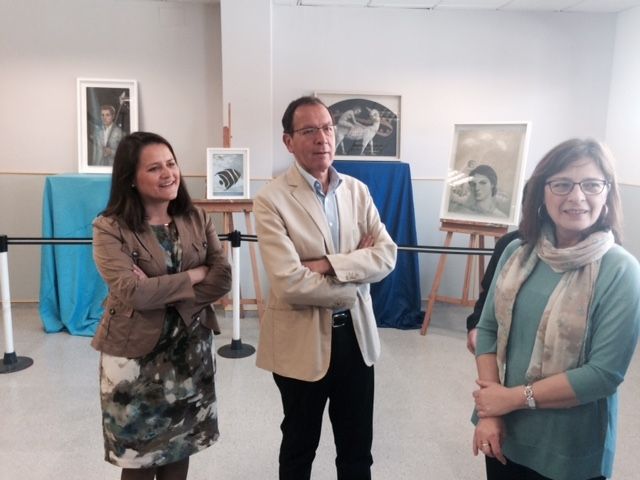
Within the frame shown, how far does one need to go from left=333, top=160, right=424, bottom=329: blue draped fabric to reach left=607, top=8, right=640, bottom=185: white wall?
6.11 ft

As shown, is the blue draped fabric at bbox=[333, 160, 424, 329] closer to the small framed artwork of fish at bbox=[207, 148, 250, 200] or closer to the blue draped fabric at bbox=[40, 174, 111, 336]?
the small framed artwork of fish at bbox=[207, 148, 250, 200]

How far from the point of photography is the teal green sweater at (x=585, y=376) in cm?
110

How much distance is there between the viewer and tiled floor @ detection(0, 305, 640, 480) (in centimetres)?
221

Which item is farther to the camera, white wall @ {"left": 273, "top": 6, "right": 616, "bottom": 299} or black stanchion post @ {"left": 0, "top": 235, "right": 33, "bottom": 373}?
white wall @ {"left": 273, "top": 6, "right": 616, "bottom": 299}

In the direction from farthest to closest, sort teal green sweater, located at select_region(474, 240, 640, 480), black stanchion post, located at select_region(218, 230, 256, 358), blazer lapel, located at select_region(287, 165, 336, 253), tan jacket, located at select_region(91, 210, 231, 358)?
1. black stanchion post, located at select_region(218, 230, 256, 358)
2. blazer lapel, located at select_region(287, 165, 336, 253)
3. tan jacket, located at select_region(91, 210, 231, 358)
4. teal green sweater, located at select_region(474, 240, 640, 480)

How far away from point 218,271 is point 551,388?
42.7 inches

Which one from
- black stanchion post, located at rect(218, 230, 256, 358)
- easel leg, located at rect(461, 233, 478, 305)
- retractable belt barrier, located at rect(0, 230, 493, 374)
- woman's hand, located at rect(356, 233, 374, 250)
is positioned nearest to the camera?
woman's hand, located at rect(356, 233, 374, 250)

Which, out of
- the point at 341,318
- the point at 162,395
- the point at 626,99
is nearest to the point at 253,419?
the point at 162,395

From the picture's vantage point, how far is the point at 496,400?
1.23m

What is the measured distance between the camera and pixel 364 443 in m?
1.73

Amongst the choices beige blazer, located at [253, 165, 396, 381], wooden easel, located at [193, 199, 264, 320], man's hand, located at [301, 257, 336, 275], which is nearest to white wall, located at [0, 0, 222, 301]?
wooden easel, located at [193, 199, 264, 320]

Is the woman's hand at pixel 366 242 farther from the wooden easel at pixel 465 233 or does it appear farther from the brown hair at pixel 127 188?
the wooden easel at pixel 465 233

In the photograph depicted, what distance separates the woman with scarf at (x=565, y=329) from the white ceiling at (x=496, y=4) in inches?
133

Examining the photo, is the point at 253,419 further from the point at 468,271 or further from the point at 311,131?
the point at 468,271
